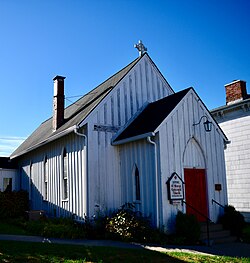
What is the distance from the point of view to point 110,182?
50.4 feet

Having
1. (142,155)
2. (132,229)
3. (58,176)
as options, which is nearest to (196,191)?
(142,155)

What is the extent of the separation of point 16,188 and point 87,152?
12381 mm

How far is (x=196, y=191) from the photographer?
1446cm

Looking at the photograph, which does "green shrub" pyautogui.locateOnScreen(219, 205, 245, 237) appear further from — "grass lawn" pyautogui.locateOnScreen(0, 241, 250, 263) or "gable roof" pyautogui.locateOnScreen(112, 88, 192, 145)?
"gable roof" pyautogui.locateOnScreen(112, 88, 192, 145)

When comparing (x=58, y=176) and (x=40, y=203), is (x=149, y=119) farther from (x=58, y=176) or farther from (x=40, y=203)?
(x=40, y=203)

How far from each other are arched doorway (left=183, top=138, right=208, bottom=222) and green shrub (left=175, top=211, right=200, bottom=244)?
1154mm

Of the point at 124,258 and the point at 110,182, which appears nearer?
the point at 124,258

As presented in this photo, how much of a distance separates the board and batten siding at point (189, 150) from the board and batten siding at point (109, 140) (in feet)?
9.43

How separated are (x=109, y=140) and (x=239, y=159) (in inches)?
318

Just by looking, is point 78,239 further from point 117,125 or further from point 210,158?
point 210,158

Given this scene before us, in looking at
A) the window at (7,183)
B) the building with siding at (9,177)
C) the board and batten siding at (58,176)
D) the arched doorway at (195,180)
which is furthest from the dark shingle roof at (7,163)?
the arched doorway at (195,180)

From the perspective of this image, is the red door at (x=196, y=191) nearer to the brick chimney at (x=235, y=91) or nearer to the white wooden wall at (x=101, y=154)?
the white wooden wall at (x=101, y=154)

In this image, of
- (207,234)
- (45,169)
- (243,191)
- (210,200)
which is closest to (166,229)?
(207,234)

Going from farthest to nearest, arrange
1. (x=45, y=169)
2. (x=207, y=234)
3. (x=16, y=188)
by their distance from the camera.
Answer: (x=16, y=188), (x=45, y=169), (x=207, y=234)
